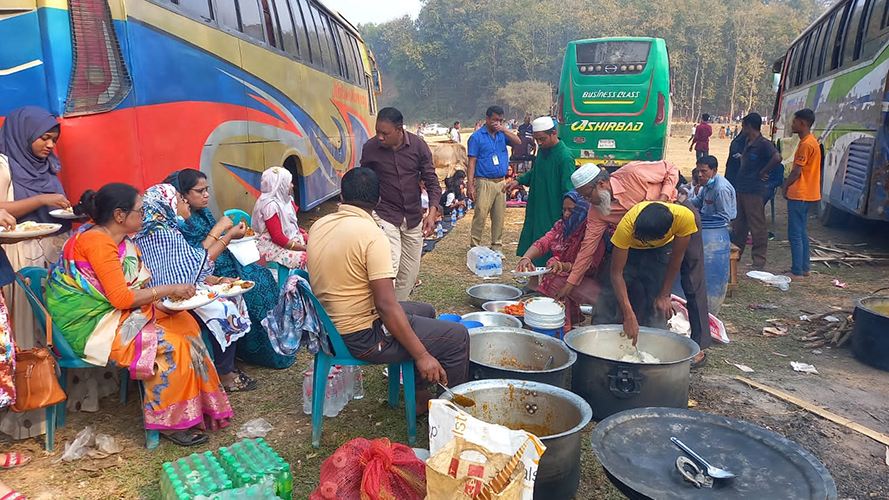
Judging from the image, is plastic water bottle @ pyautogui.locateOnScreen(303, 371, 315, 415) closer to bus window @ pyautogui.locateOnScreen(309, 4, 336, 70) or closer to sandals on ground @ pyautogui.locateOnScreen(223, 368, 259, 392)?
sandals on ground @ pyautogui.locateOnScreen(223, 368, 259, 392)

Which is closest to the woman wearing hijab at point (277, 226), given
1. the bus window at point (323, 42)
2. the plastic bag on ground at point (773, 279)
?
the plastic bag on ground at point (773, 279)

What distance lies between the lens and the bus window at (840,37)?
28.1 feet

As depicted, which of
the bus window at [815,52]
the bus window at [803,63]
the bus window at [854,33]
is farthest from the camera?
the bus window at [803,63]

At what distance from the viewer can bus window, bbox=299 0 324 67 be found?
A: 879cm

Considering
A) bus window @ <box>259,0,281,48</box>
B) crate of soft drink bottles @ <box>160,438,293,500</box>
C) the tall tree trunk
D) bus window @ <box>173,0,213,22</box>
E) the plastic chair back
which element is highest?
the tall tree trunk

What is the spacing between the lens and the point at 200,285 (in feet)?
12.0

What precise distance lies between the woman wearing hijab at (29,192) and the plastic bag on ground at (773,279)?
6.68 metres

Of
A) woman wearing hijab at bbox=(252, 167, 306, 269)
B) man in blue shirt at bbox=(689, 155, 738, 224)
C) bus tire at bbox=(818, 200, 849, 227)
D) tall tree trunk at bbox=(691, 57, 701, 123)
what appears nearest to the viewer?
woman wearing hijab at bbox=(252, 167, 306, 269)

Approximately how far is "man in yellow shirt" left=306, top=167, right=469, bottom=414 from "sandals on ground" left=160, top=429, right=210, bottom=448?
109cm

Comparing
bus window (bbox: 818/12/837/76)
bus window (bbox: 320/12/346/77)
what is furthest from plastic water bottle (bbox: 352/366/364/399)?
bus window (bbox: 818/12/837/76)

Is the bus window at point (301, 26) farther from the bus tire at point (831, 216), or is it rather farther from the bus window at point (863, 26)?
the bus tire at point (831, 216)

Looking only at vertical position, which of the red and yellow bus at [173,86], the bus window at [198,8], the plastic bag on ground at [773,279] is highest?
the bus window at [198,8]

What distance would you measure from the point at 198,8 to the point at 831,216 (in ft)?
34.2

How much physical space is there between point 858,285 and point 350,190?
20.9 feet
